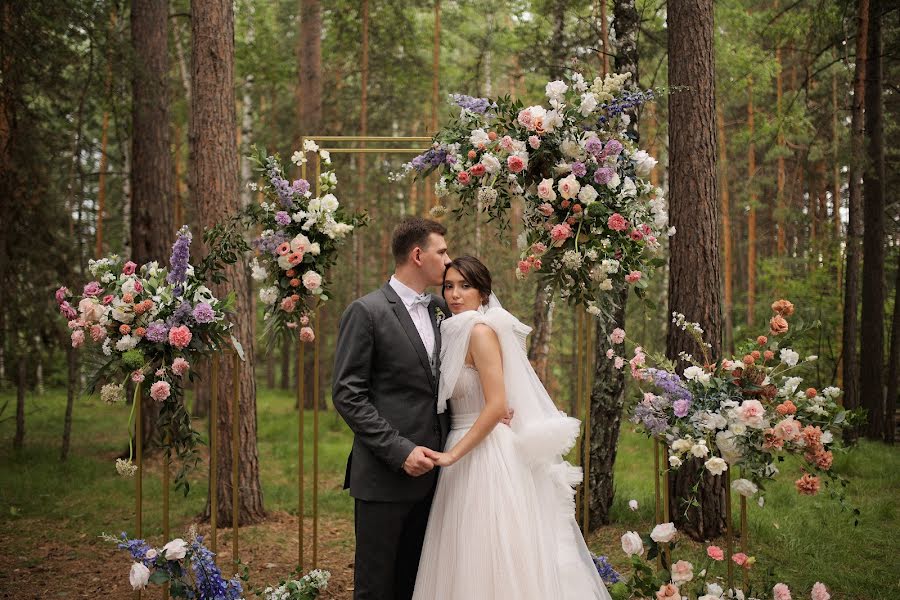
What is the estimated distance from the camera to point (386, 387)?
139 inches

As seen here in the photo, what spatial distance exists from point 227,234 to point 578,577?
246cm

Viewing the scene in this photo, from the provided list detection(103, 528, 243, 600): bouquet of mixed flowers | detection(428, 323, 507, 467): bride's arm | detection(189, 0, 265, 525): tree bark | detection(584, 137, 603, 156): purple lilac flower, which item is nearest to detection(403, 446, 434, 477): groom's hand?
detection(428, 323, 507, 467): bride's arm

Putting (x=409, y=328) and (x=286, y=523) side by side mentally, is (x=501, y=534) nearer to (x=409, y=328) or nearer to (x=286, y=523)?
(x=409, y=328)

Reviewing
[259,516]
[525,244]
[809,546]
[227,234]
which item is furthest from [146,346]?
[809,546]

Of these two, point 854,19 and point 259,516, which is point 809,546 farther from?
point 854,19

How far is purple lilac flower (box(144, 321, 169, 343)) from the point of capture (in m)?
3.51

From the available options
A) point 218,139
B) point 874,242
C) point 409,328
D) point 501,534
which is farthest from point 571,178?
point 874,242

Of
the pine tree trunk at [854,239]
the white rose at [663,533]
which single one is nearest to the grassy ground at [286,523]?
the white rose at [663,533]

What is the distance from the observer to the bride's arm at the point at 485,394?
11.0ft

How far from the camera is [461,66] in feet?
53.5

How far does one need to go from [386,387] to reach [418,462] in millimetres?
390

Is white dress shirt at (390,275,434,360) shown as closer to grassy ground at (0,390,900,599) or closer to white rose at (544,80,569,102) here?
white rose at (544,80,569,102)

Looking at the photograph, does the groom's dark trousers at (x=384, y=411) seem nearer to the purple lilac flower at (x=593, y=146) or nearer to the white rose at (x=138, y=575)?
the white rose at (x=138, y=575)

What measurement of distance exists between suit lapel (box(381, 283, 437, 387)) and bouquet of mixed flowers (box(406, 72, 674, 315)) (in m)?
0.69
